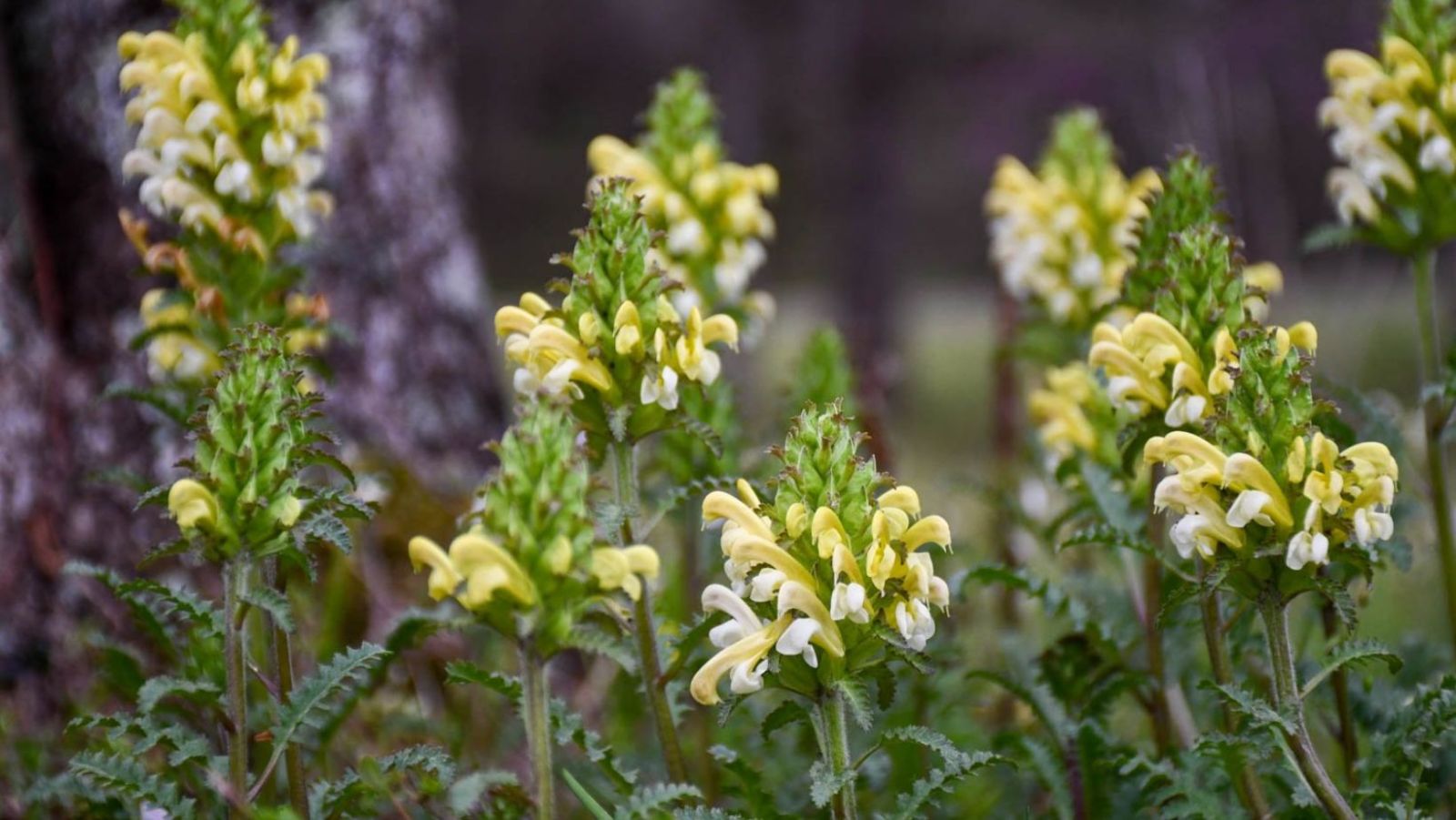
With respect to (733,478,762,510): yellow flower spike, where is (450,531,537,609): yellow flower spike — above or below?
below

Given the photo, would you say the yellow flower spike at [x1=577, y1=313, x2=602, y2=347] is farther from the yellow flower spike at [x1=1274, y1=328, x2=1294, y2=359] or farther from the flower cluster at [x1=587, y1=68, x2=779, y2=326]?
the flower cluster at [x1=587, y1=68, x2=779, y2=326]

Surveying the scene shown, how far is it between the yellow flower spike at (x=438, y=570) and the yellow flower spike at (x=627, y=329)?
466 mm

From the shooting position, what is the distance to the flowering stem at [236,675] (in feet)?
5.81

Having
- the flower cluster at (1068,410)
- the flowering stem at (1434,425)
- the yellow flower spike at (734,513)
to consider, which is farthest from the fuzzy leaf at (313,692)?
the flowering stem at (1434,425)

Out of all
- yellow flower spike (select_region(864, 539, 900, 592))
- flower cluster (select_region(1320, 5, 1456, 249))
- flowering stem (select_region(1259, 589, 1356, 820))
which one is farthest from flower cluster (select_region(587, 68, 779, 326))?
flowering stem (select_region(1259, 589, 1356, 820))

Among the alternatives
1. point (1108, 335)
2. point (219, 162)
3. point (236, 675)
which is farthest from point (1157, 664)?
point (219, 162)

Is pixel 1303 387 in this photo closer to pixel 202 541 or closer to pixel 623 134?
pixel 202 541

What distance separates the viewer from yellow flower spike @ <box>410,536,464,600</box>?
1.49 m

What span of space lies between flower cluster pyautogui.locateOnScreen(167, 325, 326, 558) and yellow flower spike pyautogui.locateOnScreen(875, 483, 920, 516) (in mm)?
846

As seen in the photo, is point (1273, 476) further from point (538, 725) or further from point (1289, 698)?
point (538, 725)

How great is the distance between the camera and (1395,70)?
2506mm

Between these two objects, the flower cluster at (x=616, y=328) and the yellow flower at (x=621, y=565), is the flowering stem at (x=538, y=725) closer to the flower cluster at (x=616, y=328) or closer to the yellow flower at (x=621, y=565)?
the yellow flower at (x=621, y=565)

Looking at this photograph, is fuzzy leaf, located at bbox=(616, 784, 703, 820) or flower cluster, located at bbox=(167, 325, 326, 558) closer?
fuzzy leaf, located at bbox=(616, 784, 703, 820)

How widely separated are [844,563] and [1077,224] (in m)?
2.12
